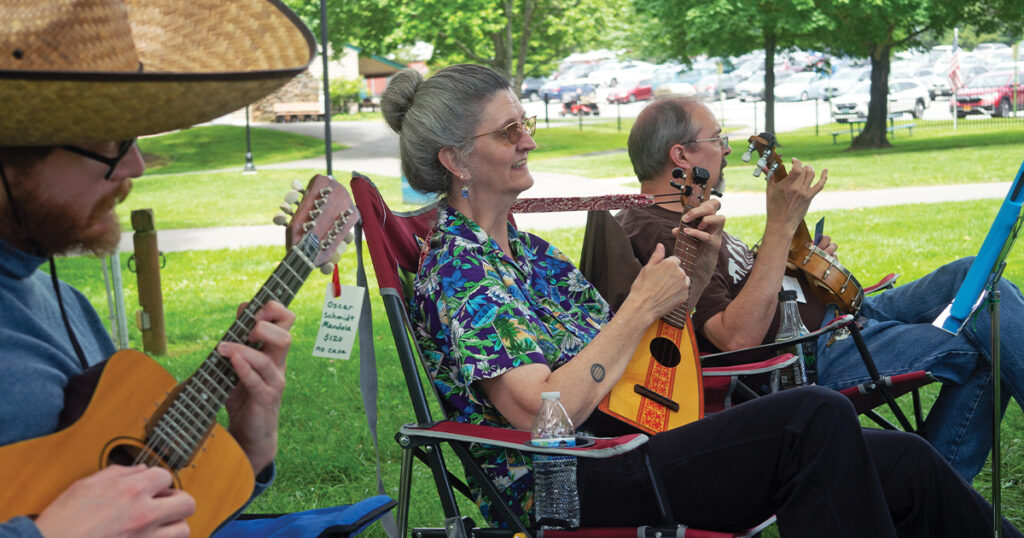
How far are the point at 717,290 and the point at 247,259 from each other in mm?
7197

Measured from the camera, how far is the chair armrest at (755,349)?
10.5 ft

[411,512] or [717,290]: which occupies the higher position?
[717,290]

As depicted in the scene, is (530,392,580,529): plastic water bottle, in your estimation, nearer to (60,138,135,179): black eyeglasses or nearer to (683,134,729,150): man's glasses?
(60,138,135,179): black eyeglasses

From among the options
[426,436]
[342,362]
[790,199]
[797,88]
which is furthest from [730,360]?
[797,88]

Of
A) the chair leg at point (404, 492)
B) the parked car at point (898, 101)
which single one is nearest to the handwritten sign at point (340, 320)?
the chair leg at point (404, 492)

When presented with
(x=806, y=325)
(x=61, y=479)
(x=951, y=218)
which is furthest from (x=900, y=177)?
(x=61, y=479)

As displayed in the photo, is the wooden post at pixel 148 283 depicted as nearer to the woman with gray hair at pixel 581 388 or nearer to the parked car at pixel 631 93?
the woman with gray hair at pixel 581 388

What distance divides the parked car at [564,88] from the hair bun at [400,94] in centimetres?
3456

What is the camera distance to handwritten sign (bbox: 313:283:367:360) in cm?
258

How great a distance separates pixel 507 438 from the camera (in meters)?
2.35

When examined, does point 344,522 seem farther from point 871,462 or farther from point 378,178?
point 378,178

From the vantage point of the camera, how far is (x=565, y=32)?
25891 mm

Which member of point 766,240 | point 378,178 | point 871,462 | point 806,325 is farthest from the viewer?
point 378,178

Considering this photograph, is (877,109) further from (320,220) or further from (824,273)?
(320,220)
